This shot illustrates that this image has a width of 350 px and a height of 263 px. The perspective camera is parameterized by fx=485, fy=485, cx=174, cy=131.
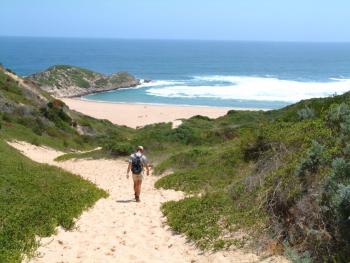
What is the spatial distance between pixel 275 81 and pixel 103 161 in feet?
295

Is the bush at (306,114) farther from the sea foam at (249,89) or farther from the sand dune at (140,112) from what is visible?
the sea foam at (249,89)

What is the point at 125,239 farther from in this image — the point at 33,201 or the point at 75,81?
the point at 75,81

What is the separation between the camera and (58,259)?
9547mm

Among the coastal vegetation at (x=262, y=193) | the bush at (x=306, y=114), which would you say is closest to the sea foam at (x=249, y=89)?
the bush at (x=306, y=114)

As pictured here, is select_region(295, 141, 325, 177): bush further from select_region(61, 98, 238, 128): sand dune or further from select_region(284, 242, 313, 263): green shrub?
select_region(61, 98, 238, 128): sand dune

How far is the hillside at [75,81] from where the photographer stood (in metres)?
97.8

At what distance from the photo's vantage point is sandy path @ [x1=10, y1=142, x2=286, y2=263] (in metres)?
9.73

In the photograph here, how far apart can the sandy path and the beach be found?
45.1 m

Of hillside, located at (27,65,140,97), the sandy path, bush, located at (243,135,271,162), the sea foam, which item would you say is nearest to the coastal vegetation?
bush, located at (243,135,271,162)

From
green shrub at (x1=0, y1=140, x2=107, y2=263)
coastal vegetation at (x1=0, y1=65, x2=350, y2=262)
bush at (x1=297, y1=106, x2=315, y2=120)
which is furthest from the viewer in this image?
bush at (x1=297, y1=106, x2=315, y2=120)

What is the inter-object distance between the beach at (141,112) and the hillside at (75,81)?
778 inches

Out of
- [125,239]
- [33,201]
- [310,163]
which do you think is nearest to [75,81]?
[33,201]

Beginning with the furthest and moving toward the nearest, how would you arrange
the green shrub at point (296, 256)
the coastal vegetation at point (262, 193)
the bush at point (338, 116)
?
the bush at point (338, 116)
the coastal vegetation at point (262, 193)
the green shrub at point (296, 256)

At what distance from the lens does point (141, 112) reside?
6906 cm
